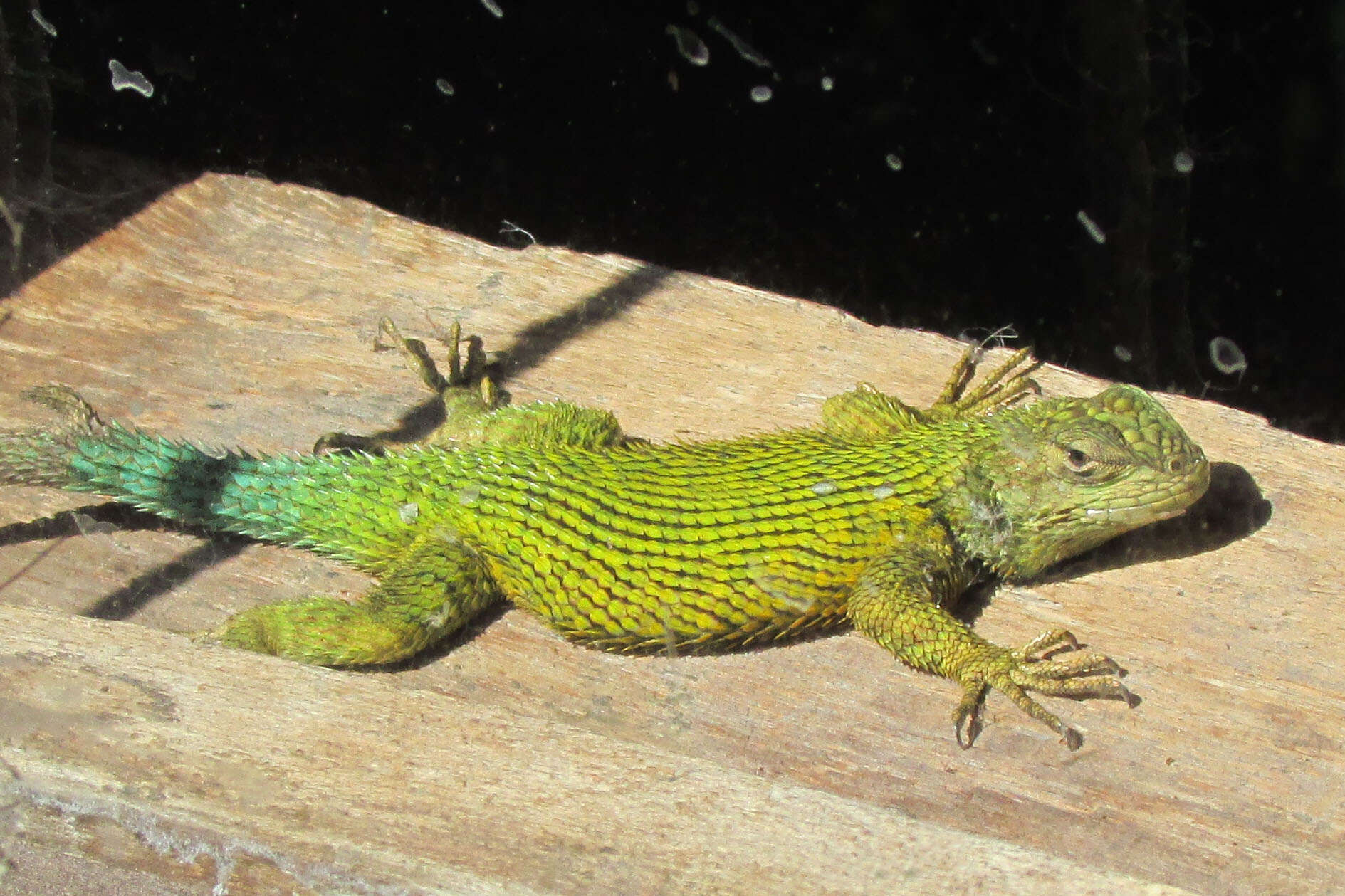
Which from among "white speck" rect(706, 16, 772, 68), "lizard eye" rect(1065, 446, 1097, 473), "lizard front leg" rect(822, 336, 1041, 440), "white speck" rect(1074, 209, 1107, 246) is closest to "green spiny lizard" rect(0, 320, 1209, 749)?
"lizard eye" rect(1065, 446, 1097, 473)

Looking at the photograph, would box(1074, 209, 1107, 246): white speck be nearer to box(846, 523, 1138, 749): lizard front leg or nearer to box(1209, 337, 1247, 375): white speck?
box(1209, 337, 1247, 375): white speck

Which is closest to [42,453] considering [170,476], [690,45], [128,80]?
[170,476]

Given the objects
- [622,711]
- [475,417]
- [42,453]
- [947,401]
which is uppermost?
[947,401]

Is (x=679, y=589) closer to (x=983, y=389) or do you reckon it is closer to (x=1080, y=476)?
(x=1080, y=476)

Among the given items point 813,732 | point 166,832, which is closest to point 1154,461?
point 813,732

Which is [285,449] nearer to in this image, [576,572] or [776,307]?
[576,572]

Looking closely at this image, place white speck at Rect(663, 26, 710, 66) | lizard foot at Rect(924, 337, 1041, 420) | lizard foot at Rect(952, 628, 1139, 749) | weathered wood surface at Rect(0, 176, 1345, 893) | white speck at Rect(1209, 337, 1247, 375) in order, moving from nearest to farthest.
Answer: weathered wood surface at Rect(0, 176, 1345, 893) < lizard foot at Rect(952, 628, 1139, 749) < lizard foot at Rect(924, 337, 1041, 420) < white speck at Rect(1209, 337, 1247, 375) < white speck at Rect(663, 26, 710, 66)
